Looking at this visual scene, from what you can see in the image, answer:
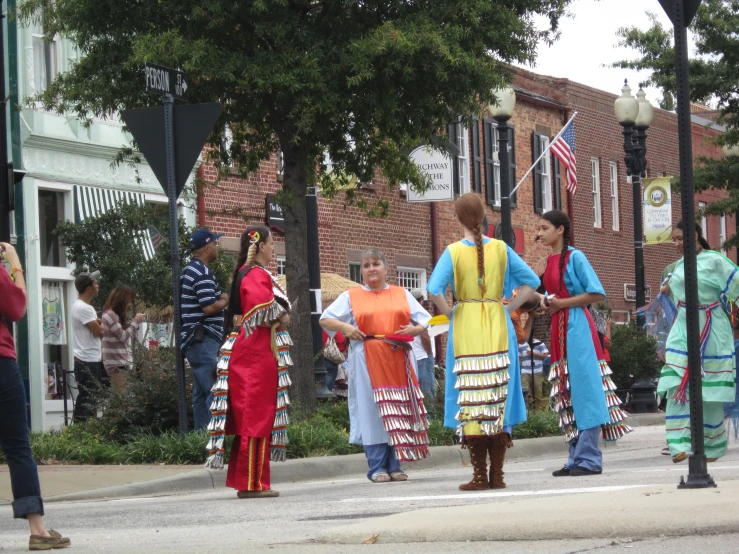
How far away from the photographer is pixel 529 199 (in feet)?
122

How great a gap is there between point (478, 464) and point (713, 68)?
922 inches

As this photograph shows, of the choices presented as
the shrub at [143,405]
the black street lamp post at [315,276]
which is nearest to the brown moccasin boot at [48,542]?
the shrub at [143,405]

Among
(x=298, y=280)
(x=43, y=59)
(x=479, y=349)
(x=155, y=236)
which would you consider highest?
(x=43, y=59)

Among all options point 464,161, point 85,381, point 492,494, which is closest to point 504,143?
point 85,381

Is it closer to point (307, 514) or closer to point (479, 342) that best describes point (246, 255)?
point (479, 342)

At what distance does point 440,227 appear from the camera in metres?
33.6

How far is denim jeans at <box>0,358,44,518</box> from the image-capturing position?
7.51m

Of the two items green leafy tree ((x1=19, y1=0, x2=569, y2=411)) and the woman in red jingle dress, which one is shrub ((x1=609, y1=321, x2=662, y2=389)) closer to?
green leafy tree ((x1=19, y1=0, x2=569, y2=411))

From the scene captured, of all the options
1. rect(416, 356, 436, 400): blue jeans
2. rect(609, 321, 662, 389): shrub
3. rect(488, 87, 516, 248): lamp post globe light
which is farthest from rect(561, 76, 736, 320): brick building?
rect(416, 356, 436, 400): blue jeans

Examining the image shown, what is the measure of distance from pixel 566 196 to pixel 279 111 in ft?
75.5

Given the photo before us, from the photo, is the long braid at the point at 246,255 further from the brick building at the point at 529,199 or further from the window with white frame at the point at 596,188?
the window with white frame at the point at 596,188

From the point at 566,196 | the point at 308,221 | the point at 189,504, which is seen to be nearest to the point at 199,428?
the point at 189,504

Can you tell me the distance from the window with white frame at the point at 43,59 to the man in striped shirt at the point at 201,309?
10085 millimetres

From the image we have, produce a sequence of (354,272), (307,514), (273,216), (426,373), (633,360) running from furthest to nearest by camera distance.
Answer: (354,272) → (273,216) → (633,360) → (426,373) → (307,514)
